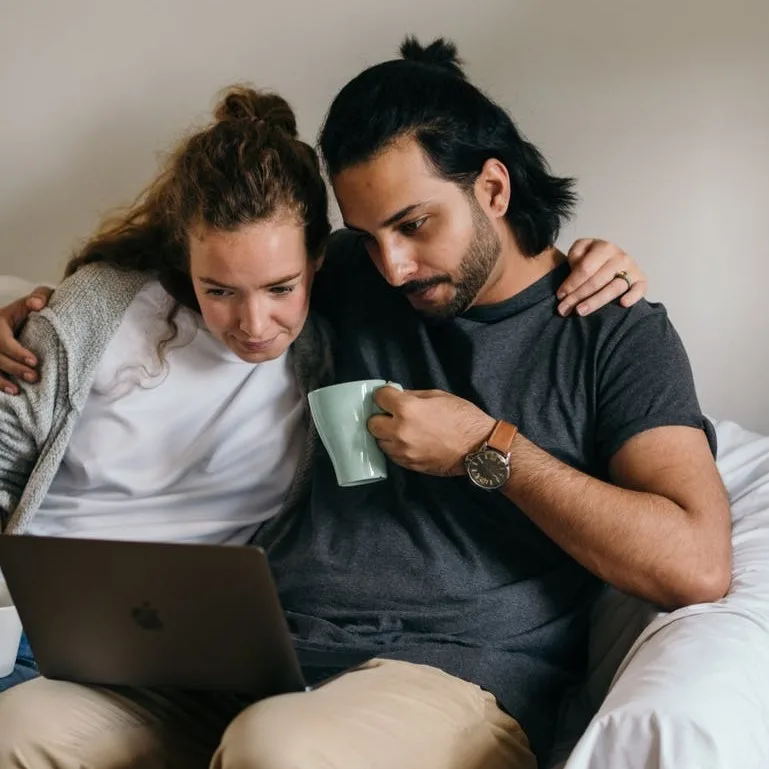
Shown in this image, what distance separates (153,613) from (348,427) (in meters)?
0.33

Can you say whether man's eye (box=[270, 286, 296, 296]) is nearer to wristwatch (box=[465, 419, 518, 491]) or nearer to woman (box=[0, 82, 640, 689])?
woman (box=[0, 82, 640, 689])

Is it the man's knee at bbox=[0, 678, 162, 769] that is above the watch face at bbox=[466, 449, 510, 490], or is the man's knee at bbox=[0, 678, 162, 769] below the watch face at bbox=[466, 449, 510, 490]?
below

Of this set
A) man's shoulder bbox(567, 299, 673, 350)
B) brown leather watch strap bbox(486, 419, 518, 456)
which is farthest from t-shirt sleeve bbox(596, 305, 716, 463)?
brown leather watch strap bbox(486, 419, 518, 456)

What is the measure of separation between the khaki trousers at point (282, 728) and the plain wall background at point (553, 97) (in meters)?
0.82

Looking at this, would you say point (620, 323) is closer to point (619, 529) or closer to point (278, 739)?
point (619, 529)

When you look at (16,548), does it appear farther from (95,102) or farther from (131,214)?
(95,102)

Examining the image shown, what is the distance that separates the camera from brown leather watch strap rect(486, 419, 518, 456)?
51.3 inches

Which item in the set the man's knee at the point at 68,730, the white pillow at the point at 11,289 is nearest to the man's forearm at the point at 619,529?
the man's knee at the point at 68,730

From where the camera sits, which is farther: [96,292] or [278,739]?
[96,292]

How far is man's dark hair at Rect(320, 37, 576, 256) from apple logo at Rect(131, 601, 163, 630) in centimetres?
63

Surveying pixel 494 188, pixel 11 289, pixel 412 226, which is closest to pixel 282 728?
pixel 412 226

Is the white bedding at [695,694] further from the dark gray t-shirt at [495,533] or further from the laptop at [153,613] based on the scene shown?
the laptop at [153,613]

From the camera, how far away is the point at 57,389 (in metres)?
1.51

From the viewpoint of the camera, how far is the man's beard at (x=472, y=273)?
4.68 feet
